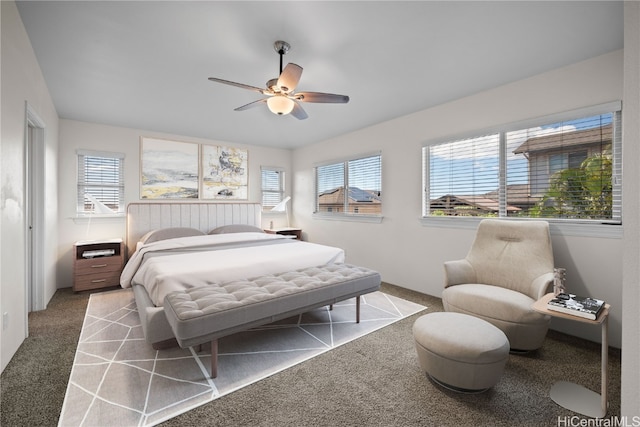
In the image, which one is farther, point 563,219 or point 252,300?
point 563,219

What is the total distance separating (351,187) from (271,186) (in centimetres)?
195

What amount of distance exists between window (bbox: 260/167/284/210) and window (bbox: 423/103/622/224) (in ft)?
10.9

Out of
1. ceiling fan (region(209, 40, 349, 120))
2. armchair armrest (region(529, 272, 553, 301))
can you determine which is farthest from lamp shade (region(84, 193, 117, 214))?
armchair armrest (region(529, 272, 553, 301))

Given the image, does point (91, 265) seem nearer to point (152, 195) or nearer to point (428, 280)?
point (152, 195)

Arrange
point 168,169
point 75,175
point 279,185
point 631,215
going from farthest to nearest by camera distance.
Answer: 1. point 279,185
2. point 168,169
3. point 75,175
4. point 631,215

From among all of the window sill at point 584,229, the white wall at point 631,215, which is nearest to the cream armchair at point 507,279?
the window sill at point 584,229

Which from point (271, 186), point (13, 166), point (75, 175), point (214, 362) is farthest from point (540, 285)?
point (75, 175)

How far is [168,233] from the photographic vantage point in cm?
431

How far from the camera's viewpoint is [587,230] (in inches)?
99.5

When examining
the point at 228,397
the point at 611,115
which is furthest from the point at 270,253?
the point at 611,115

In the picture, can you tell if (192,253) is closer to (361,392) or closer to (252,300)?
(252,300)

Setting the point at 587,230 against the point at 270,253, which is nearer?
the point at 587,230

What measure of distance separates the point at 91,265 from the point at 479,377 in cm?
467

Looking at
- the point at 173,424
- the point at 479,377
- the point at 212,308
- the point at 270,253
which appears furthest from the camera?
the point at 270,253
